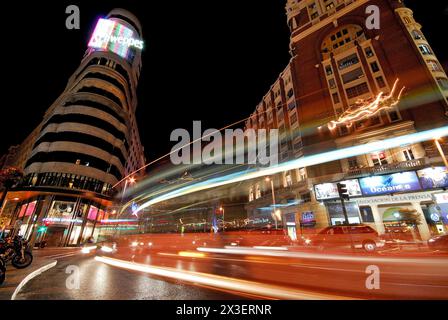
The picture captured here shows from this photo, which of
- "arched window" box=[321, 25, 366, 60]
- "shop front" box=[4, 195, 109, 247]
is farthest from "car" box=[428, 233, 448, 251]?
"shop front" box=[4, 195, 109, 247]

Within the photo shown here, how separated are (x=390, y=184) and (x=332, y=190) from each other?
5.33m

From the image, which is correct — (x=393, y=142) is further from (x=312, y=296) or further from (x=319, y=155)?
(x=312, y=296)

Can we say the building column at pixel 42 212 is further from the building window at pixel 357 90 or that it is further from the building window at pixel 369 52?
the building window at pixel 369 52

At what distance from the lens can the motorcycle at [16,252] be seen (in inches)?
322

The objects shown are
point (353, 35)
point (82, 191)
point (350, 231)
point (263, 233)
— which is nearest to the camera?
point (350, 231)

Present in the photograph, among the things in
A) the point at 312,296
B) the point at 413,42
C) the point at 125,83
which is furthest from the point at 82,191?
the point at 413,42

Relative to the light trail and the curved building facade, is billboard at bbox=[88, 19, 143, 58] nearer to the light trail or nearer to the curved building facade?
the curved building facade

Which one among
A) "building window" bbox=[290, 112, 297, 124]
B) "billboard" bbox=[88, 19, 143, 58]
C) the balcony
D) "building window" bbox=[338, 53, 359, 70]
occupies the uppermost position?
"billboard" bbox=[88, 19, 143, 58]

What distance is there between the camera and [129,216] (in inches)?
987

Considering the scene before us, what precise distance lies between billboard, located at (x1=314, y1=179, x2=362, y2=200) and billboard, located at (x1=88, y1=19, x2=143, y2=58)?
2374 inches

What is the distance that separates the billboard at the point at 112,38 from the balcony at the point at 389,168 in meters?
62.2

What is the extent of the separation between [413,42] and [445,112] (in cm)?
1117

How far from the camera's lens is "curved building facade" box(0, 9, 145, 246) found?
33.5 m

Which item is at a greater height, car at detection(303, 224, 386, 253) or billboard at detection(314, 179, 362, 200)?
billboard at detection(314, 179, 362, 200)
